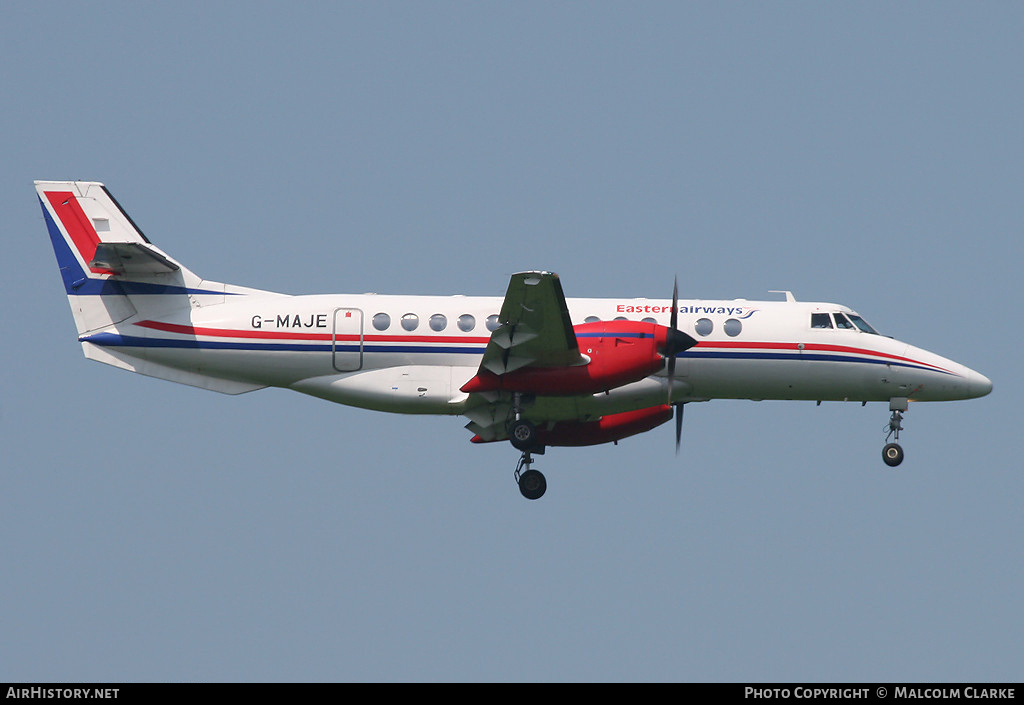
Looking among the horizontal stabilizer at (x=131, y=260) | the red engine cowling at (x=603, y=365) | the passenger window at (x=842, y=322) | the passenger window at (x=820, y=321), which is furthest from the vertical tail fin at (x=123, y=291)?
the passenger window at (x=842, y=322)

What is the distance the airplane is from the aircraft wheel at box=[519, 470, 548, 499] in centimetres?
3

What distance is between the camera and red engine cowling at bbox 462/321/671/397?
26953 millimetres

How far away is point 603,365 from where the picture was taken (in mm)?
26984

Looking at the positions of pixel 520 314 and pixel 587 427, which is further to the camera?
→ pixel 587 427

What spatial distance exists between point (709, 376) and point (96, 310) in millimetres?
14005

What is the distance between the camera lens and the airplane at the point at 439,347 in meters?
28.5

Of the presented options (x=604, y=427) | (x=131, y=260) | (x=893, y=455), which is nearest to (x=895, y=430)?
(x=893, y=455)

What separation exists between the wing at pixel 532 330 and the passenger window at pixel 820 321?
20.3 feet

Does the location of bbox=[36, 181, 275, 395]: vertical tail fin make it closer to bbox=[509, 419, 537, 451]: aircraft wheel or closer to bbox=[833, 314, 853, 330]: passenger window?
bbox=[509, 419, 537, 451]: aircraft wheel

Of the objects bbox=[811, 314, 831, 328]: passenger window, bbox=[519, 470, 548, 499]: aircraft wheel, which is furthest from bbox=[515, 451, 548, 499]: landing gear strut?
bbox=[811, 314, 831, 328]: passenger window

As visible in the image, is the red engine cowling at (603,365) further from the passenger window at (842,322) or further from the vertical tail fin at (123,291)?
the vertical tail fin at (123,291)
